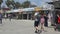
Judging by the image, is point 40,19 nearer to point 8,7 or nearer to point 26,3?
point 8,7

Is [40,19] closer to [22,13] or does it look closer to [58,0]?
[58,0]

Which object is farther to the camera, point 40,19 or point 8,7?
point 8,7

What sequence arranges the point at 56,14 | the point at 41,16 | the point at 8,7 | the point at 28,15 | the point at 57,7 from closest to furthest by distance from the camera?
1. the point at 41,16
2. the point at 57,7
3. the point at 56,14
4. the point at 28,15
5. the point at 8,7

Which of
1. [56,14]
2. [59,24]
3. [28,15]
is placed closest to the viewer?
[59,24]

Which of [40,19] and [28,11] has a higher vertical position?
[40,19]

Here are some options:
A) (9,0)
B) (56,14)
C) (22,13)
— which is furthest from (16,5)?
(56,14)

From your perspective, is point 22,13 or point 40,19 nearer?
point 40,19

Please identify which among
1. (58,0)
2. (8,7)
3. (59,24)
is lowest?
(8,7)

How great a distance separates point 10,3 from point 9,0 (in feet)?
5.93

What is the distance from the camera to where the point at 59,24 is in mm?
19953

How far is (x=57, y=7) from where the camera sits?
22.7 m

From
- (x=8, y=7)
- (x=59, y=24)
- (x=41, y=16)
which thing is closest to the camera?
(x=41, y=16)

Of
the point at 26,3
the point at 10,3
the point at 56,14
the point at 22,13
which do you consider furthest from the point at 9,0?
the point at 56,14

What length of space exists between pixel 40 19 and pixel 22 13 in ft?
185
